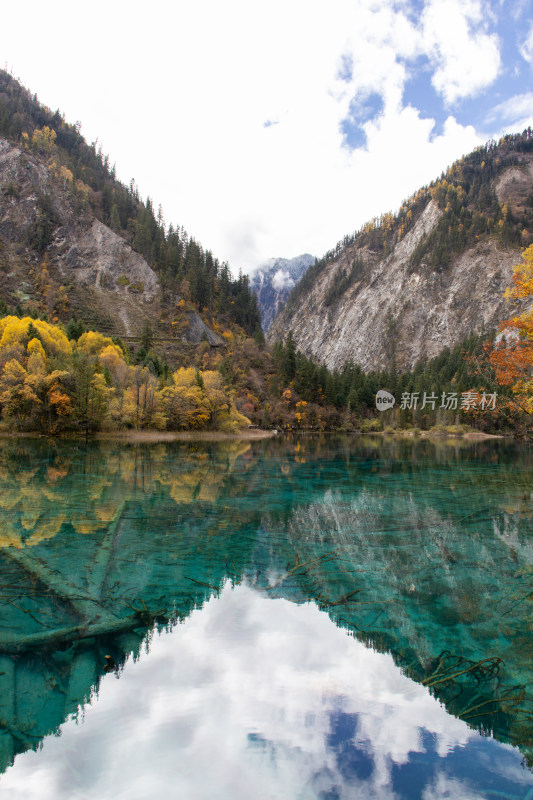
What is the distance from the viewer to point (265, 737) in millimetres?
5020

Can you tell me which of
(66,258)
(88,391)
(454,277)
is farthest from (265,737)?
(454,277)

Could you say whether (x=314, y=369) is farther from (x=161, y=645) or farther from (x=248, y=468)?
(x=161, y=645)

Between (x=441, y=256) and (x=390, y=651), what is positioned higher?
(x=441, y=256)

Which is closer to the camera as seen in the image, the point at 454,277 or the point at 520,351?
the point at 520,351

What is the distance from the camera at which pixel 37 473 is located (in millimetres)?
25578

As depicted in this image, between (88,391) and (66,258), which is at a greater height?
(66,258)

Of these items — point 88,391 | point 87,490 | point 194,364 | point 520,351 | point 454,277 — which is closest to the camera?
point 520,351

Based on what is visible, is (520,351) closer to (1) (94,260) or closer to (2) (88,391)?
(2) (88,391)

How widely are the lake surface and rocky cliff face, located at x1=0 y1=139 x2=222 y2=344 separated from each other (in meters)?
97.2

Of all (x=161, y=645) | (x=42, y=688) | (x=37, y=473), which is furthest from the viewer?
(x=37, y=473)

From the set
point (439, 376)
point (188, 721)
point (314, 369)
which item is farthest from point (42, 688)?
point (439, 376)

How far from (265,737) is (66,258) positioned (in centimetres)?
12926

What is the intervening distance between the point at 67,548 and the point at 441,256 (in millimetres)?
200302

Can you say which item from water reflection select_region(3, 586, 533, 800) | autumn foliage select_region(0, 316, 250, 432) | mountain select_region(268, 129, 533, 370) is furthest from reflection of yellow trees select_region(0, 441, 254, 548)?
mountain select_region(268, 129, 533, 370)
